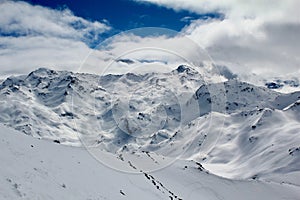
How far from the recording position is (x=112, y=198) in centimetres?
4053

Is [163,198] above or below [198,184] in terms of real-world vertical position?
below

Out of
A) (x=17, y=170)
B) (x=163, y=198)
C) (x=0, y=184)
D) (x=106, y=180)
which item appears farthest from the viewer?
(x=163, y=198)

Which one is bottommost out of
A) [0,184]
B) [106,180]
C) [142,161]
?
[0,184]

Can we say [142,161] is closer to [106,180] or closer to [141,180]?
[141,180]

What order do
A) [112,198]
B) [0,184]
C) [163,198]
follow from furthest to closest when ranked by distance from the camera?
[163,198]
[112,198]
[0,184]

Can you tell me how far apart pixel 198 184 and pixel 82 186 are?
71.1 meters

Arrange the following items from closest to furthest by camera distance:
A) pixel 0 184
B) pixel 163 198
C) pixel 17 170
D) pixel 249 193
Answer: pixel 0 184 < pixel 17 170 < pixel 163 198 < pixel 249 193

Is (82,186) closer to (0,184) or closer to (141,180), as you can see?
(0,184)

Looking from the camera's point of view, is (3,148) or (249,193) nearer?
(3,148)

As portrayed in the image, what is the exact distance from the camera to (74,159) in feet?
161

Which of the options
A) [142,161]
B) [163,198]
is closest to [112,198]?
[163,198]

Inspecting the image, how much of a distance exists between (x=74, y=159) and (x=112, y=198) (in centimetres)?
1057

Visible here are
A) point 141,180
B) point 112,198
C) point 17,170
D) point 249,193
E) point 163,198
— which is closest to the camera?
point 17,170

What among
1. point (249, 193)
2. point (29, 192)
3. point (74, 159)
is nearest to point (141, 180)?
point (74, 159)
